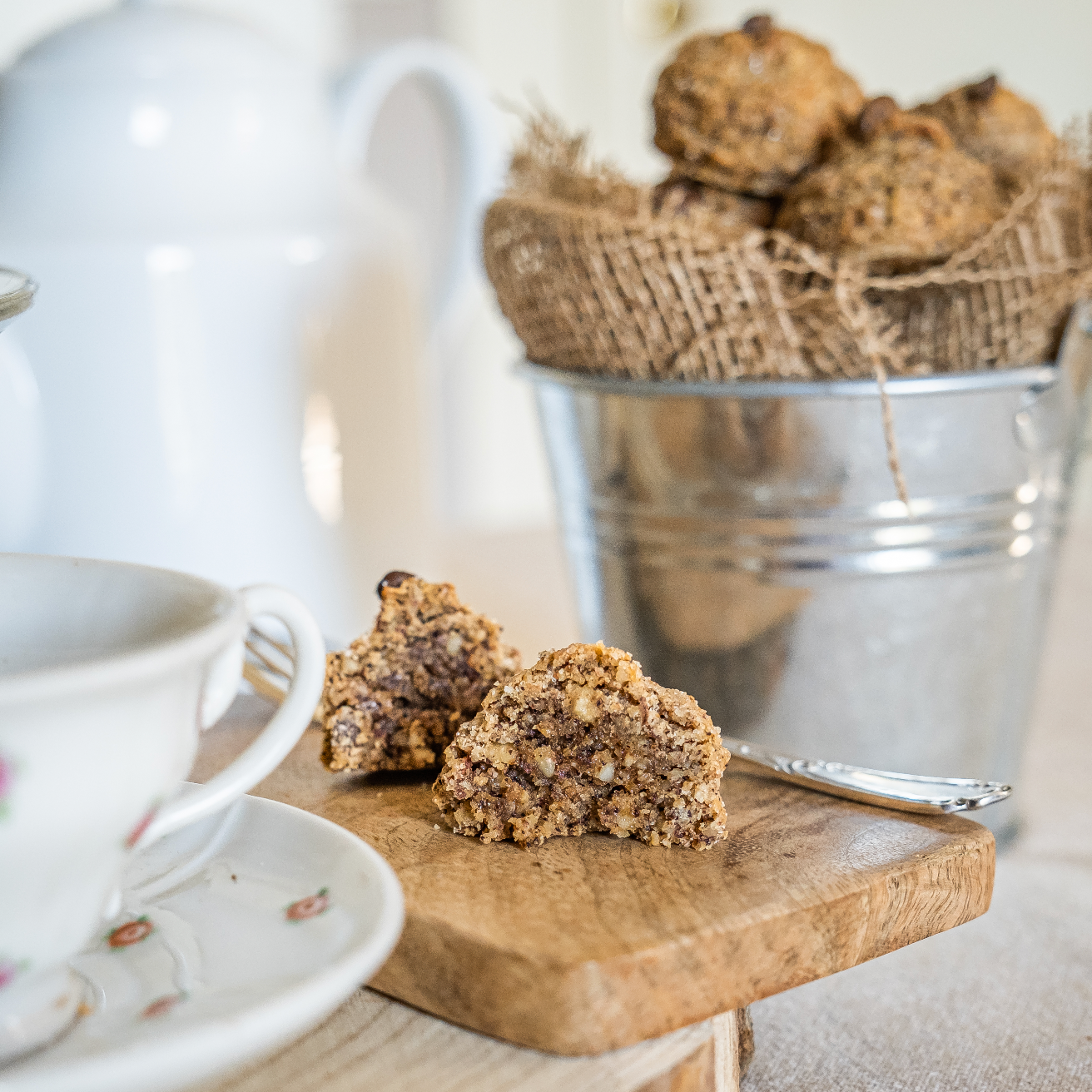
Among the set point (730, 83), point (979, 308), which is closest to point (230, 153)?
point (730, 83)

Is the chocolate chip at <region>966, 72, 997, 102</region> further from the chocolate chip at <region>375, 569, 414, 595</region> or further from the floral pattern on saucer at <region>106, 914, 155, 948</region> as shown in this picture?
A: the floral pattern on saucer at <region>106, 914, 155, 948</region>

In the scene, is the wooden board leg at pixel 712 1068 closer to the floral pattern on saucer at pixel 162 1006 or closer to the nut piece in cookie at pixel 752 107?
the floral pattern on saucer at pixel 162 1006

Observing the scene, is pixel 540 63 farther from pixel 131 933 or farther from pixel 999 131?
pixel 131 933

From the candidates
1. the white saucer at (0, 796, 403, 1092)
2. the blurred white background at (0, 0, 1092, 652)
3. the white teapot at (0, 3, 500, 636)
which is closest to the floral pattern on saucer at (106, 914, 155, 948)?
the white saucer at (0, 796, 403, 1092)

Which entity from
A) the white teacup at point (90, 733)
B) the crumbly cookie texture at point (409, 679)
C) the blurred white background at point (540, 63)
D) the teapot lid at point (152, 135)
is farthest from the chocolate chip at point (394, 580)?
the blurred white background at point (540, 63)

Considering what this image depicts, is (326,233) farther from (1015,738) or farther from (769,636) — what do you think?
(1015,738)

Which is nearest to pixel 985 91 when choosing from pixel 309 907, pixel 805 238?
pixel 805 238
